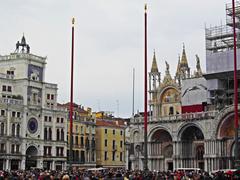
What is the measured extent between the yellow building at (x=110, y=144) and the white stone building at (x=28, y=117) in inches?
330

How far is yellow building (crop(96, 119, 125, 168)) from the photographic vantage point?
286 feet

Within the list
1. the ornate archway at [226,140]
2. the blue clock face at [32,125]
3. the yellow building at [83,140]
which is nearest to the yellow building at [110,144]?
the yellow building at [83,140]

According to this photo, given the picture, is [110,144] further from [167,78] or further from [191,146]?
[191,146]

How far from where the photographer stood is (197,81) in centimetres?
6378

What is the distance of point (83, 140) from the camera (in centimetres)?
8419

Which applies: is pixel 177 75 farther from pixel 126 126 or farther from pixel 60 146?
pixel 126 126

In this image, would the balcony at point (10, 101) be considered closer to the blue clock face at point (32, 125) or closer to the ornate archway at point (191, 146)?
the blue clock face at point (32, 125)

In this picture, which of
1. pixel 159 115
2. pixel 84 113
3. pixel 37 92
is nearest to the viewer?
pixel 159 115

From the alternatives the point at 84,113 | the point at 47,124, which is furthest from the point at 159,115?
the point at 84,113

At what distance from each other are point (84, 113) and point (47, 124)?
491 inches

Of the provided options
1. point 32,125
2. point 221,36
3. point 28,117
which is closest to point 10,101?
point 28,117

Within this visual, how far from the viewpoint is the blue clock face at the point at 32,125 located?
247ft

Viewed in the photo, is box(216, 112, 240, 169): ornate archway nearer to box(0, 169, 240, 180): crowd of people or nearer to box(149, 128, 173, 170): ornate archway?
box(149, 128, 173, 170): ornate archway

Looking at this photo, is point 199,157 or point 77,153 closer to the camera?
point 199,157
